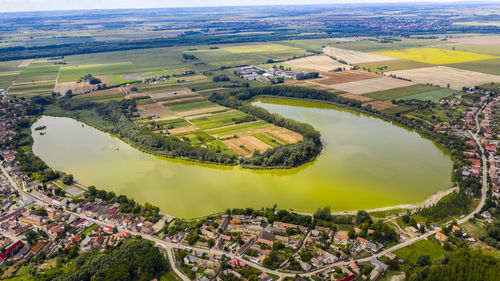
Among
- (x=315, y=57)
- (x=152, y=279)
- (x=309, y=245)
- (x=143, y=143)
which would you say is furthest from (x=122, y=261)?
(x=315, y=57)

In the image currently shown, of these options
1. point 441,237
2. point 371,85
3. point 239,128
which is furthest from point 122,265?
point 371,85

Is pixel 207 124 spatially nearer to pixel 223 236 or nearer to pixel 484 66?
pixel 223 236

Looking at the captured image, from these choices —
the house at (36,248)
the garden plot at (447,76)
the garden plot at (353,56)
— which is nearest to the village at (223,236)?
the house at (36,248)

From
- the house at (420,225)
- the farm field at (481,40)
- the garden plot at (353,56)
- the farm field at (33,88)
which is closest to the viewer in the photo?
the house at (420,225)

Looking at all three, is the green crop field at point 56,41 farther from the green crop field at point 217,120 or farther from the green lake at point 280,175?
the green crop field at point 217,120

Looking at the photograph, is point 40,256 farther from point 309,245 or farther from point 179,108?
point 179,108

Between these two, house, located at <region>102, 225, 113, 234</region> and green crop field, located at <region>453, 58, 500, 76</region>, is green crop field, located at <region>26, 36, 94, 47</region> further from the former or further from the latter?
green crop field, located at <region>453, 58, 500, 76</region>

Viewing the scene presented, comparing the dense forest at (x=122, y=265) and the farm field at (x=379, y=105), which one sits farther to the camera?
the farm field at (x=379, y=105)
